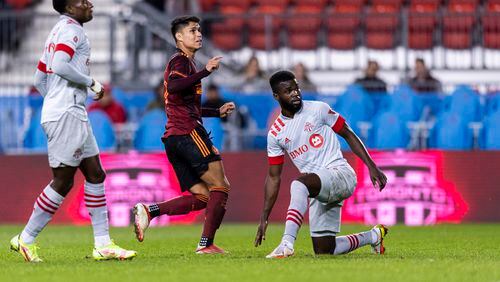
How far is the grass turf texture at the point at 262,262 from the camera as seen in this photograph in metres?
8.34

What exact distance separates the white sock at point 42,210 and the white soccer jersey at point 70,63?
605 mm

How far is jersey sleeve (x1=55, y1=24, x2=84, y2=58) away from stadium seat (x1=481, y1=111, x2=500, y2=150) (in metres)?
9.18

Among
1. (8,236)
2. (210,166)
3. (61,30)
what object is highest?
(61,30)

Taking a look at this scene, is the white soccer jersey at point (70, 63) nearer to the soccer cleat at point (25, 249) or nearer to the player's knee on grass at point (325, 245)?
the soccer cleat at point (25, 249)

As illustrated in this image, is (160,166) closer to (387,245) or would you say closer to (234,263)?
(387,245)

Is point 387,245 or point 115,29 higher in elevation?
point 115,29

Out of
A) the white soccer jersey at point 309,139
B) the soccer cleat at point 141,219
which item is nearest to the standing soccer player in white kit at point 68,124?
the soccer cleat at point 141,219

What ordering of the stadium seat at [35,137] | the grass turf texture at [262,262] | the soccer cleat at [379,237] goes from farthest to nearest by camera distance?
the stadium seat at [35,137] → the soccer cleat at [379,237] → the grass turf texture at [262,262]

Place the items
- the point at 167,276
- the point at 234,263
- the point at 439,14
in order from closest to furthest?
the point at 167,276, the point at 234,263, the point at 439,14

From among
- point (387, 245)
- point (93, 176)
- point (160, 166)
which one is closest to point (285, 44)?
point (160, 166)

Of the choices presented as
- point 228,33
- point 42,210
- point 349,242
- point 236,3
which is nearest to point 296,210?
point 349,242

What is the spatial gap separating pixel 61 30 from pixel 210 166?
1.95 meters

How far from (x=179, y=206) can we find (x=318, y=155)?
143cm

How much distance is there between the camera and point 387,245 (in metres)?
12.1
